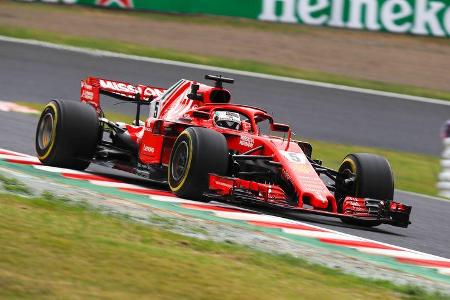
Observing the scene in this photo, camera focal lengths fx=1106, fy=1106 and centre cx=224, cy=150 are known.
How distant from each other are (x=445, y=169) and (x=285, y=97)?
588 centimetres

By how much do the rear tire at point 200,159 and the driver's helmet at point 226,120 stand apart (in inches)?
33.5

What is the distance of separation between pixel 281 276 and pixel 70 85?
13.3m

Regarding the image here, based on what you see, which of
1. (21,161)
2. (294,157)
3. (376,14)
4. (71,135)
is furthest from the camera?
(376,14)

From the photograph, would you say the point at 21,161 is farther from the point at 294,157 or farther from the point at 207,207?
the point at 294,157

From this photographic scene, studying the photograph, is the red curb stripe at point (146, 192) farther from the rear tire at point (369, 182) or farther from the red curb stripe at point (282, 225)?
the rear tire at point (369, 182)

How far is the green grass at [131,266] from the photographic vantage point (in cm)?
591

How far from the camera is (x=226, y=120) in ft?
37.7

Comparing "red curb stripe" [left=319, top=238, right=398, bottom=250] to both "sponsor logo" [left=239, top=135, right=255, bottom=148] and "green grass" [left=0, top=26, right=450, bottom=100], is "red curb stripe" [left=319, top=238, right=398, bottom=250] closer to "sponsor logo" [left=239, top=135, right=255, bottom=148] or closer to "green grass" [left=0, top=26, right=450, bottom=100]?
"sponsor logo" [left=239, top=135, right=255, bottom=148]

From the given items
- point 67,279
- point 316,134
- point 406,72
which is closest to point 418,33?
point 406,72

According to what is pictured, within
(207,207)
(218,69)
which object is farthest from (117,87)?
(218,69)

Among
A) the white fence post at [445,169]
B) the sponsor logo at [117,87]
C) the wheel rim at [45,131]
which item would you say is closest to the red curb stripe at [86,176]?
the wheel rim at [45,131]

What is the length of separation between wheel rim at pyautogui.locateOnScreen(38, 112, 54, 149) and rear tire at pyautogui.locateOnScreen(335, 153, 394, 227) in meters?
3.28

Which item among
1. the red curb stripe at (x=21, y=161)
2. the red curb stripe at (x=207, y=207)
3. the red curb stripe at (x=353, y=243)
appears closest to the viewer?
the red curb stripe at (x=353, y=243)

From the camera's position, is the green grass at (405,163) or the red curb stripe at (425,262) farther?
the green grass at (405,163)
